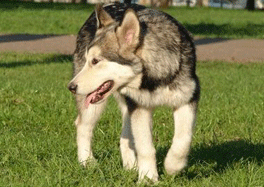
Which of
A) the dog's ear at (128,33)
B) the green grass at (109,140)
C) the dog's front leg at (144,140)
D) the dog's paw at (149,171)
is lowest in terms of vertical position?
the green grass at (109,140)

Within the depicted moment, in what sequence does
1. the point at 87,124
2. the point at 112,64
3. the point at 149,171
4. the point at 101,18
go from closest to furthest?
the point at 112,64
the point at 149,171
the point at 101,18
the point at 87,124

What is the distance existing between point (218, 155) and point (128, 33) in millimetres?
1652

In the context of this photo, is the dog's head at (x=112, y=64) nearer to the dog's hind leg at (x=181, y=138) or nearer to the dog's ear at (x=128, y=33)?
the dog's ear at (x=128, y=33)

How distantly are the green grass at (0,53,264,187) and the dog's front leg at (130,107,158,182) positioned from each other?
12 centimetres

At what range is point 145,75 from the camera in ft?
16.8

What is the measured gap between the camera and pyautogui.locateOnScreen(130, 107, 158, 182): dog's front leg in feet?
17.2

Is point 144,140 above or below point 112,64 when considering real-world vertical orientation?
below

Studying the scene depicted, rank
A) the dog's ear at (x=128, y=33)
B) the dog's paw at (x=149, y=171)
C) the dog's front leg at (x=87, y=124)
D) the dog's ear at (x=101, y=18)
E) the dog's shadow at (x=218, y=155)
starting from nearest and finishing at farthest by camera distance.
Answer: the dog's ear at (x=128, y=33), the dog's paw at (x=149, y=171), the dog's ear at (x=101, y=18), the dog's shadow at (x=218, y=155), the dog's front leg at (x=87, y=124)

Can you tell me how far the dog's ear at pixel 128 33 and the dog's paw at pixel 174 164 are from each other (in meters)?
0.91

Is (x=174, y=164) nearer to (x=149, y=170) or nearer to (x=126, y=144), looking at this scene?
(x=149, y=170)

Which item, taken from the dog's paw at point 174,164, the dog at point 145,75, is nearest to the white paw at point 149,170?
the dog at point 145,75

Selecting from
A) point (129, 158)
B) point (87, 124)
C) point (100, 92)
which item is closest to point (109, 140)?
point (87, 124)

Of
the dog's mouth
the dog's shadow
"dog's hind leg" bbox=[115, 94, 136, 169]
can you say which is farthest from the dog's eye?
the dog's shadow

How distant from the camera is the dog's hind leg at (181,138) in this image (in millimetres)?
5250
